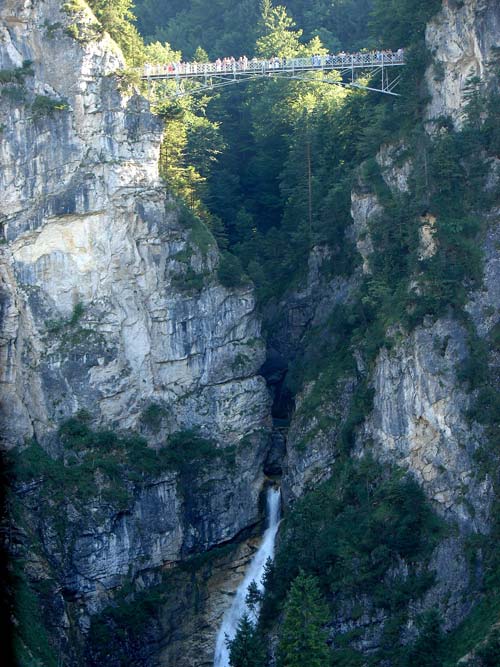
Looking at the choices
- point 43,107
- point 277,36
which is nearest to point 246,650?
point 43,107

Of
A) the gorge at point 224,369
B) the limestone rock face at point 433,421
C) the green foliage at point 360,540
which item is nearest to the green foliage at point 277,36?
the gorge at point 224,369

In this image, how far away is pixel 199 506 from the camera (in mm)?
48344

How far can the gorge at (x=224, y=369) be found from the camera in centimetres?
4322

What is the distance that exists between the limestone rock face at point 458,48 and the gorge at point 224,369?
3.1 inches

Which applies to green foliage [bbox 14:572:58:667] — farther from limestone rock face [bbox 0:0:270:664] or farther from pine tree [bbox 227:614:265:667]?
pine tree [bbox 227:614:265:667]

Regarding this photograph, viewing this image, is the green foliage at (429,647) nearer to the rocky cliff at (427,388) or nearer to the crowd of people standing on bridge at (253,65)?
the rocky cliff at (427,388)

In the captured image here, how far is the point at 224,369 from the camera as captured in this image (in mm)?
49438

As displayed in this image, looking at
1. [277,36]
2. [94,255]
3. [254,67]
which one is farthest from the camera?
[277,36]

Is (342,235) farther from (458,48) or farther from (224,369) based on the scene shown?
(458,48)

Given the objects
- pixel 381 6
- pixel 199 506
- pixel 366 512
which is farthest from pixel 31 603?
pixel 381 6

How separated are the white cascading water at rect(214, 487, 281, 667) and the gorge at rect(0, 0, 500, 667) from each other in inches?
4.2

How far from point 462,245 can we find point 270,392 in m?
10.9

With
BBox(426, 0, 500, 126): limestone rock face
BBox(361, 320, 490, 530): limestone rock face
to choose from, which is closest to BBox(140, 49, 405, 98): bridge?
BBox(426, 0, 500, 126): limestone rock face

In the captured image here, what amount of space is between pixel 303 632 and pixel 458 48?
65.7 ft
